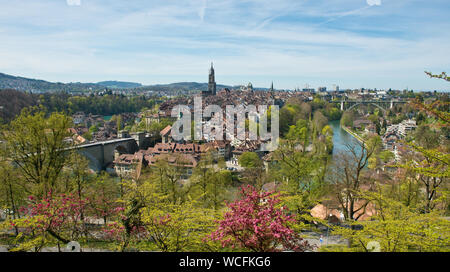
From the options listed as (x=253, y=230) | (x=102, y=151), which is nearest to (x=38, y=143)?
(x=253, y=230)

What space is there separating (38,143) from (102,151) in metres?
19.4

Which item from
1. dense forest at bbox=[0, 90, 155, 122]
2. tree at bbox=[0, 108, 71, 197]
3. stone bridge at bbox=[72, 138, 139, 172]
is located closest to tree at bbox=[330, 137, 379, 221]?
tree at bbox=[0, 108, 71, 197]

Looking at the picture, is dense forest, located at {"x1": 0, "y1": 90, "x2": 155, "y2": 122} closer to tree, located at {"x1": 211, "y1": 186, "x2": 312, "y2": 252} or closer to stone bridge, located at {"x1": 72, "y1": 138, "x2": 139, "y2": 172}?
stone bridge, located at {"x1": 72, "y1": 138, "x2": 139, "y2": 172}

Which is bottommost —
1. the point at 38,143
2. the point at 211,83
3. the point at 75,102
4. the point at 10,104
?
the point at 38,143

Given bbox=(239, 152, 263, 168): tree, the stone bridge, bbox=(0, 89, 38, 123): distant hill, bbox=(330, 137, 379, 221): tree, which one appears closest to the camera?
bbox=(330, 137, 379, 221): tree

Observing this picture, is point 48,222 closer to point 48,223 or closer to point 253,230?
point 48,223

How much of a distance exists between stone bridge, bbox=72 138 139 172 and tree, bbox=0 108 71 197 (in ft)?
54.6

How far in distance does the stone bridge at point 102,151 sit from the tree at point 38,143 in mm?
16651

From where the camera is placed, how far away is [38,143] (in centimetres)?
646

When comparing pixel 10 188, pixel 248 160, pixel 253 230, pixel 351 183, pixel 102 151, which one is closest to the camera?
pixel 253 230

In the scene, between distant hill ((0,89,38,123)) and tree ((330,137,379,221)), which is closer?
tree ((330,137,379,221))

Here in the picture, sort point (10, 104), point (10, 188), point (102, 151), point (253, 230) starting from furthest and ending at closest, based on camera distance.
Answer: point (10, 104), point (102, 151), point (10, 188), point (253, 230)

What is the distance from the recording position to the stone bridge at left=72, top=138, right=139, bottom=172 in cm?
2328
